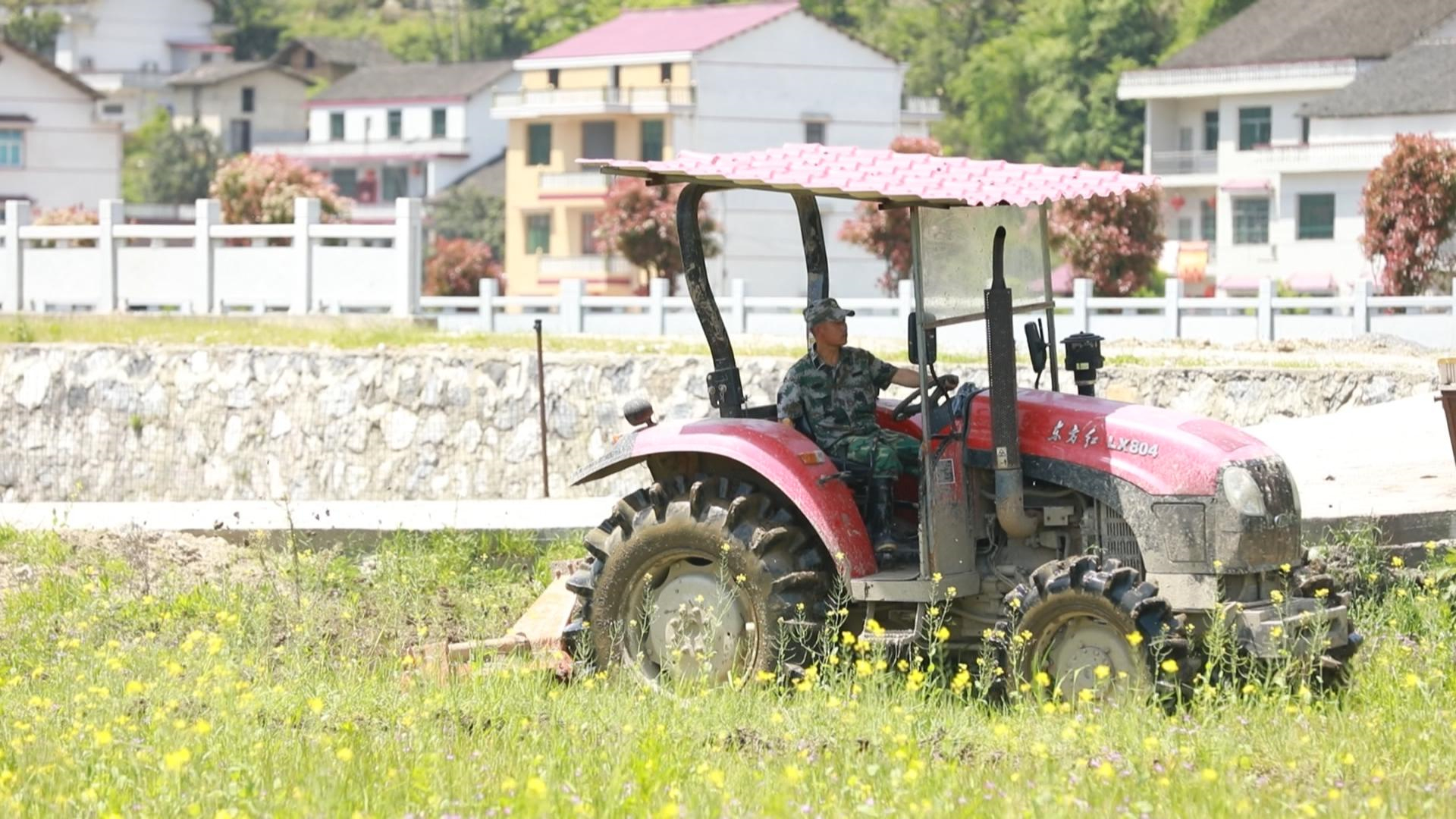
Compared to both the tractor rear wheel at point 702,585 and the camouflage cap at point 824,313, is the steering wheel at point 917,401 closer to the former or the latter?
the camouflage cap at point 824,313

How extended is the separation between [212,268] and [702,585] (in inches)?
900

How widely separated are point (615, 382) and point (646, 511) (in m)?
14.7

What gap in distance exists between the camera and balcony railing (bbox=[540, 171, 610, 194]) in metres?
70.9

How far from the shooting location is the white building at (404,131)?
9056 centimetres

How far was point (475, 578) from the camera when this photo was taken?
13078 millimetres

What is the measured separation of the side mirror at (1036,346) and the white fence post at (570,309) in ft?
68.6

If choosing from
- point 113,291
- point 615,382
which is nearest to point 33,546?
point 615,382

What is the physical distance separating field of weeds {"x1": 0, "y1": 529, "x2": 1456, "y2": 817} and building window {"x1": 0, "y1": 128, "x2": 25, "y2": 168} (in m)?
69.3

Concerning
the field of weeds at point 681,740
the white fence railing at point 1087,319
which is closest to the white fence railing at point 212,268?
the white fence railing at point 1087,319

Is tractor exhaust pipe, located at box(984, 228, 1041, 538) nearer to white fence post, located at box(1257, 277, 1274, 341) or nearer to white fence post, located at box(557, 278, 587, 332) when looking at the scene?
white fence post, located at box(1257, 277, 1274, 341)

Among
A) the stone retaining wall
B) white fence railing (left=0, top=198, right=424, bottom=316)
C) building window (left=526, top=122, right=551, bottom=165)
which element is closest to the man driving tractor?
the stone retaining wall

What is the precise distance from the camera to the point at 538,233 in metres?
73.1

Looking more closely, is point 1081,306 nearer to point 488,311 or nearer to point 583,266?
point 488,311

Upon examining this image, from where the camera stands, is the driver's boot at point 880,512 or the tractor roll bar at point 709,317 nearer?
the driver's boot at point 880,512
